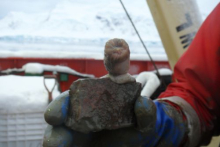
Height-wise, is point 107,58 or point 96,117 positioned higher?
point 107,58

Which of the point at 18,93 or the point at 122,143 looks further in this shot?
the point at 18,93

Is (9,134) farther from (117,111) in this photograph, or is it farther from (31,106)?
(117,111)

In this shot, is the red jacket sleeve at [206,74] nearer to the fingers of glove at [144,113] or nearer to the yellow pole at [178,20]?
the fingers of glove at [144,113]

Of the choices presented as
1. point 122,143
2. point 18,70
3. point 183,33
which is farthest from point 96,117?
point 18,70

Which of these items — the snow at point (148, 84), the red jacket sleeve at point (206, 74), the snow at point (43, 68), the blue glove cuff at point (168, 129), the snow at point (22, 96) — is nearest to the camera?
the blue glove cuff at point (168, 129)

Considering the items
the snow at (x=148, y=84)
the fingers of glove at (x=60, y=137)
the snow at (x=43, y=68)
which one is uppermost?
the fingers of glove at (x=60, y=137)

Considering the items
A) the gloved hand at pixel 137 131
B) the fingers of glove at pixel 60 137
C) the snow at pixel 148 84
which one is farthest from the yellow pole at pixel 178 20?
the fingers of glove at pixel 60 137

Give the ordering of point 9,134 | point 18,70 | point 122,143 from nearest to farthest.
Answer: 1. point 122,143
2. point 9,134
3. point 18,70
